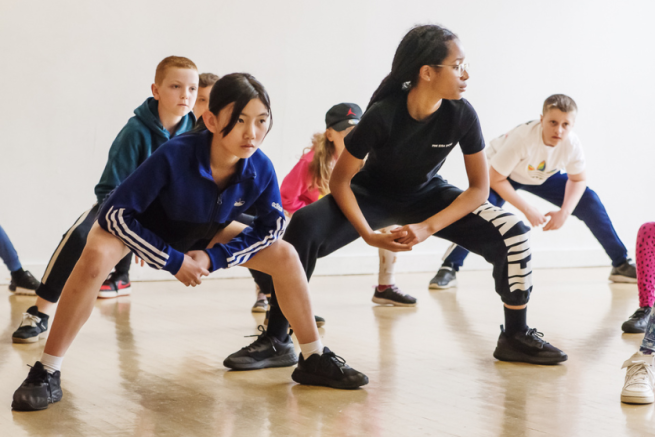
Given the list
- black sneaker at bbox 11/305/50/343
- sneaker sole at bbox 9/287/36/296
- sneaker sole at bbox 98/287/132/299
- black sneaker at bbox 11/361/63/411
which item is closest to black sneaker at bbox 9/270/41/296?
sneaker sole at bbox 9/287/36/296

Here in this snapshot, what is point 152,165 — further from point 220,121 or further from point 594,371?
point 594,371

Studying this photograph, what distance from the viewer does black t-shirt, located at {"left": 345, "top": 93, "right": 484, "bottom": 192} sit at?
2426mm

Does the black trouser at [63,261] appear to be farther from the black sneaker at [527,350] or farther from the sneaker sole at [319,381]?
the black sneaker at [527,350]

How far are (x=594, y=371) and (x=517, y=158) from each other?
1.93 m

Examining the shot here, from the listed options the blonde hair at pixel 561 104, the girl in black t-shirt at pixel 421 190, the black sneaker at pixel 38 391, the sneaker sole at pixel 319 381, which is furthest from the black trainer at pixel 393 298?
the black sneaker at pixel 38 391

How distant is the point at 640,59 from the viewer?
19.8 feet

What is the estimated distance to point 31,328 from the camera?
278cm

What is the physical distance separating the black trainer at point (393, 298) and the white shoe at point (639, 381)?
1678mm

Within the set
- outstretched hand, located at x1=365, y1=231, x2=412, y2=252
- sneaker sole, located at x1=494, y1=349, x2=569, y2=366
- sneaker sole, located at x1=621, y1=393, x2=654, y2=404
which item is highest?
outstretched hand, located at x1=365, y1=231, x2=412, y2=252

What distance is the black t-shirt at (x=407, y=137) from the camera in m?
2.43

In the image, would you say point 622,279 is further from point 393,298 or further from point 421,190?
point 421,190

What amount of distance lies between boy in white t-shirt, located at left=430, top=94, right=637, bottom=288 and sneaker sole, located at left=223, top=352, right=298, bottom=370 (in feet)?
6.33

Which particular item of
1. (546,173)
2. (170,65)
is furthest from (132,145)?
(546,173)

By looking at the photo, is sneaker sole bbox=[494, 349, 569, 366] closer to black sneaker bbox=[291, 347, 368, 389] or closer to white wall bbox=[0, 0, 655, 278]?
black sneaker bbox=[291, 347, 368, 389]
